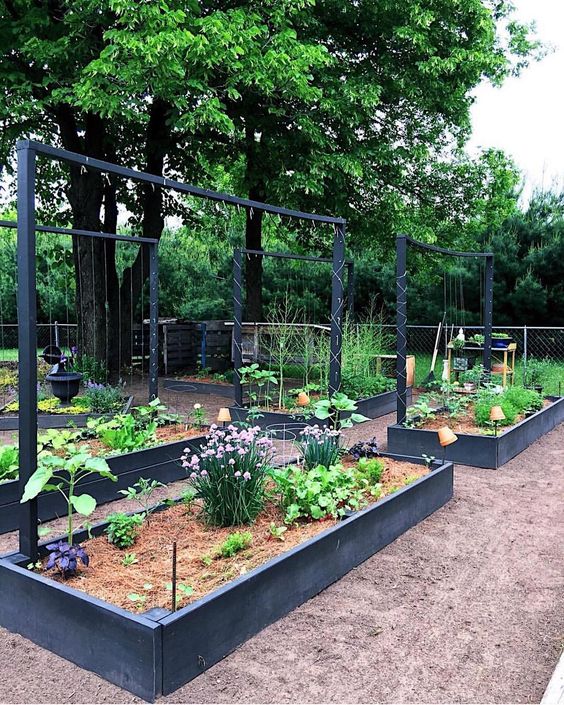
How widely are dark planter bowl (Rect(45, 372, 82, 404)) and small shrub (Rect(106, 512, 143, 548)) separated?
4.25 meters

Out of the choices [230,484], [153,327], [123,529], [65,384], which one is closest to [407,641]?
[230,484]

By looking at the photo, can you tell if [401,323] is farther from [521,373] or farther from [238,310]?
[521,373]

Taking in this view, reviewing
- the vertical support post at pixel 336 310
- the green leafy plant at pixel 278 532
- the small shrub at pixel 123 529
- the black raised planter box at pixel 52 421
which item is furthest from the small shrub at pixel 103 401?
the green leafy plant at pixel 278 532

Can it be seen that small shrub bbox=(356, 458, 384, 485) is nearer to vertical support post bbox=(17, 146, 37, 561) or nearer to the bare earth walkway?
the bare earth walkway

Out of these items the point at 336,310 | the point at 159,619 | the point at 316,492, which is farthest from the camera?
the point at 336,310

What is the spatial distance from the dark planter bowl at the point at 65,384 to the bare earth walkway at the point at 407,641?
4.69 metres

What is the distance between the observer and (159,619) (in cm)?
209

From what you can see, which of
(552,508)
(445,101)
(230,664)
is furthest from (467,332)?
(230,664)

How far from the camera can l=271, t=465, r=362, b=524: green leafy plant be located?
3.26 m

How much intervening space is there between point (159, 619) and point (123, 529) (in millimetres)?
963

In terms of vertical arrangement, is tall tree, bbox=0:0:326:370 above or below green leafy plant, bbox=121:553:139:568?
above

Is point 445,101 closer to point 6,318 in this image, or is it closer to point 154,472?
point 154,472

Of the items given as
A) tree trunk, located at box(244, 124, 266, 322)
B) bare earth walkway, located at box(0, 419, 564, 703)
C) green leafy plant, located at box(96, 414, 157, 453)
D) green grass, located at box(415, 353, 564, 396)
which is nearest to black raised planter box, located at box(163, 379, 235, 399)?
tree trunk, located at box(244, 124, 266, 322)

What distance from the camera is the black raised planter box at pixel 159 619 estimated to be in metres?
2.07
